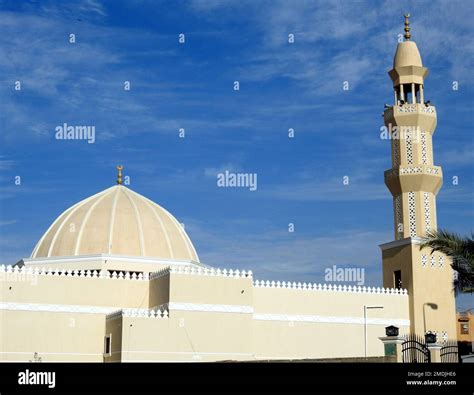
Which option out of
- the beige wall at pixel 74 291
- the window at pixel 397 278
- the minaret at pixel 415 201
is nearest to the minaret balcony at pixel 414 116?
the minaret at pixel 415 201

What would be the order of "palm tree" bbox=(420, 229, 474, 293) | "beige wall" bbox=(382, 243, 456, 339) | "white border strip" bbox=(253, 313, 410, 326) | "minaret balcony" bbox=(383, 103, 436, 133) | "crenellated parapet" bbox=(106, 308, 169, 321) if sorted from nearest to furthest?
"palm tree" bbox=(420, 229, 474, 293)
"crenellated parapet" bbox=(106, 308, 169, 321)
"white border strip" bbox=(253, 313, 410, 326)
"beige wall" bbox=(382, 243, 456, 339)
"minaret balcony" bbox=(383, 103, 436, 133)

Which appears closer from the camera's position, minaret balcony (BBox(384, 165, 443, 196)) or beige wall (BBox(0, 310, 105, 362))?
beige wall (BBox(0, 310, 105, 362))

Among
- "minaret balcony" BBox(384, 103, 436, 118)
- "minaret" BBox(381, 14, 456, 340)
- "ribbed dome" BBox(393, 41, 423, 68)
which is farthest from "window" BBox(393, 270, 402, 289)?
"ribbed dome" BBox(393, 41, 423, 68)

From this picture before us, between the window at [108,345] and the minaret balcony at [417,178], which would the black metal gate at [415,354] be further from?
the window at [108,345]

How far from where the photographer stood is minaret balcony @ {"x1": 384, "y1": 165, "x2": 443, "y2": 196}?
25.7 m

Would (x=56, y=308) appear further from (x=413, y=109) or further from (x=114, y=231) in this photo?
(x=413, y=109)

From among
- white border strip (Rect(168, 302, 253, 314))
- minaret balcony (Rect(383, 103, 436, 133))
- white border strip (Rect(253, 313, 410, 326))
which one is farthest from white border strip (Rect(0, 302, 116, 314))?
minaret balcony (Rect(383, 103, 436, 133))

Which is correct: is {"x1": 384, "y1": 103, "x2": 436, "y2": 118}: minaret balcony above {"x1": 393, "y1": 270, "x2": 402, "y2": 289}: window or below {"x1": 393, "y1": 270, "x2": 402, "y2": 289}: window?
above

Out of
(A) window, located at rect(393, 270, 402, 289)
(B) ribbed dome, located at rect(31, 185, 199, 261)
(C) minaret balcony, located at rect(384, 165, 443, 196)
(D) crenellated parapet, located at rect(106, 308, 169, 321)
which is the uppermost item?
(C) minaret balcony, located at rect(384, 165, 443, 196)

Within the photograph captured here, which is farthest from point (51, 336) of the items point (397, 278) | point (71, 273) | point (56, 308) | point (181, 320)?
point (397, 278)

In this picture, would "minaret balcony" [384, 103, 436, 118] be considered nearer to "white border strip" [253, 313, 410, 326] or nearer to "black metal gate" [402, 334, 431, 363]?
"white border strip" [253, 313, 410, 326]

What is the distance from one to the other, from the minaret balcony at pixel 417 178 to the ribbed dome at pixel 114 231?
751 cm

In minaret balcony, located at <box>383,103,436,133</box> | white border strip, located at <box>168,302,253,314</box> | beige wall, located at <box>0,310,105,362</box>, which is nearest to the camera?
beige wall, located at <box>0,310,105,362</box>
